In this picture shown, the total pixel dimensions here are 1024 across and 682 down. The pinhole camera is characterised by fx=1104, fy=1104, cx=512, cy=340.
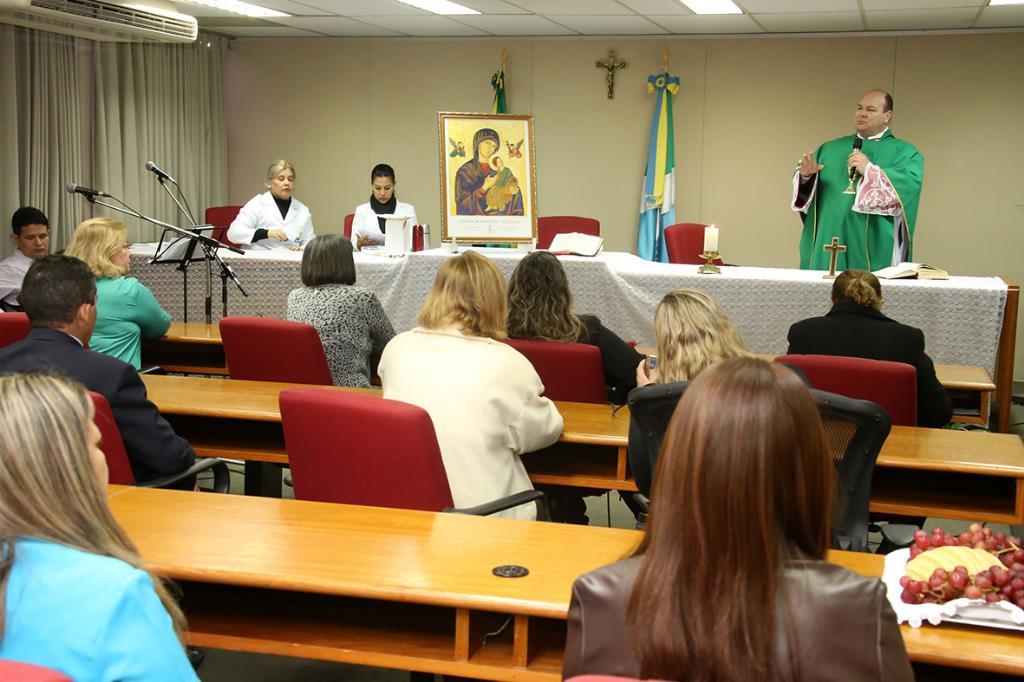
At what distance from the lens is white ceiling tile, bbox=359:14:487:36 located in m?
7.95

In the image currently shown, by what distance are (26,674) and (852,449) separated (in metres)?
1.99

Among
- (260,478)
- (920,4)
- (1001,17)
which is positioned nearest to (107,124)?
(260,478)

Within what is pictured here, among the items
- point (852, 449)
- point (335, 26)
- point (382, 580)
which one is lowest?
point (382, 580)

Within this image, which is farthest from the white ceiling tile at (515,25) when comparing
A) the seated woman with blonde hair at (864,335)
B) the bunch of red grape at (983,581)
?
the bunch of red grape at (983,581)

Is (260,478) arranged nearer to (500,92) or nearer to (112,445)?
(112,445)

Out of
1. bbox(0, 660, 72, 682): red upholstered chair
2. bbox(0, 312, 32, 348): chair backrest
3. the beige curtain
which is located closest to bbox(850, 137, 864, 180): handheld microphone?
bbox(0, 312, 32, 348): chair backrest

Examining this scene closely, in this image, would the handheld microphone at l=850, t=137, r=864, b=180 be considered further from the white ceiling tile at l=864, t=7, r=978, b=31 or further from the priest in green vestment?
the white ceiling tile at l=864, t=7, r=978, b=31

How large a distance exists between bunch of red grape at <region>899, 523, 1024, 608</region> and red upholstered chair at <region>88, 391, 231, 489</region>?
1818mm

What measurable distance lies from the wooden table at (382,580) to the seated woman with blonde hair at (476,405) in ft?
1.81

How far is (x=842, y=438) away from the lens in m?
2.61

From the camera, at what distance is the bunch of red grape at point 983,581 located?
174 centimetres

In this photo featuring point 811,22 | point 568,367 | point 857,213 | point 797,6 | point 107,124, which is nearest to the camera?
point 568,367

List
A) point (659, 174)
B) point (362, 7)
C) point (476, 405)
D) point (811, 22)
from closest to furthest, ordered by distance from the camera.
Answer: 1. point (476, 405)
2. point (362, 7)
3. point (811, 22)
4. point (659, 174)

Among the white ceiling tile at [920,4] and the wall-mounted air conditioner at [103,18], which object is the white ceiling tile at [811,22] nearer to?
the white ceiling tile at [920,4]
